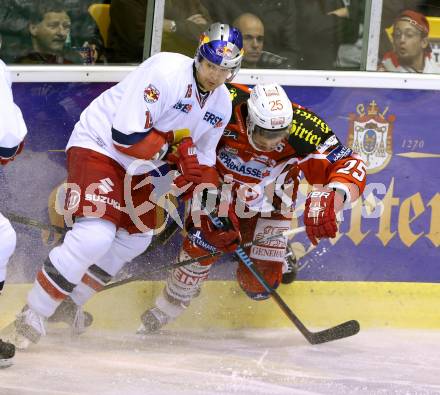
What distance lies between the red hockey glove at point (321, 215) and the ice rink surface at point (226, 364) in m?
0.52

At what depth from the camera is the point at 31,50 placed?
187 inches

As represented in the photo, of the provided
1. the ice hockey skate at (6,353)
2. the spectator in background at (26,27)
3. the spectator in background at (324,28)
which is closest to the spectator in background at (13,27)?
the spectator in background at (26,27)

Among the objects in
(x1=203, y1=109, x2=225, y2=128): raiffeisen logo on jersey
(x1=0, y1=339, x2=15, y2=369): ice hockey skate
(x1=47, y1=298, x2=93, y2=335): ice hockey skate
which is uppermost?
(x1=203, y1=109, x2=225, y2=128): raiffeisen logo on jersey

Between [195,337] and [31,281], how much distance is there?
2.53 feet

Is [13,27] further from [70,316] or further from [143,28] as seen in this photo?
[70,316]

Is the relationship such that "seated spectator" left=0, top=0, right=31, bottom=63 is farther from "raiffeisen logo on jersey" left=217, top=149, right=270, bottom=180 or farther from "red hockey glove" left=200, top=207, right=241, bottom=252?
"red hockey glove" left=200, top=207, right=241, bottom=252

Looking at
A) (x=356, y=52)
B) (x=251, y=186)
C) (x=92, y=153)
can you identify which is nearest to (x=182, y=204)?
(x=251, y=186)

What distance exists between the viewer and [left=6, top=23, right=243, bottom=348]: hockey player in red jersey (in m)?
4.31

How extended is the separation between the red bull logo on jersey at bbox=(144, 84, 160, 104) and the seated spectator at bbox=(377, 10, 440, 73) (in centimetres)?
126

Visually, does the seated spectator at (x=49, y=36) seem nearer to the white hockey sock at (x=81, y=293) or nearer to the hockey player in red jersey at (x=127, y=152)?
the hockey player in red jersey at (x=127, y=152)

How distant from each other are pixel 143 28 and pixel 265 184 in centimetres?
87

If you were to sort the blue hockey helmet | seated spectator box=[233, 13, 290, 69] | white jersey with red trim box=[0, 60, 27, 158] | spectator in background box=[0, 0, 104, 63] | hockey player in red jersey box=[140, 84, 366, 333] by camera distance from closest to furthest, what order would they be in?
white jersey with red trim box=[0, 60, 27, 158]
the blue hockey helmet
hockey player in red jersey box=[140, 84, 366, 333]
spectator in background box=[0, 0, 104, 63]
seated spectator box=[233, 13, 290, 69]

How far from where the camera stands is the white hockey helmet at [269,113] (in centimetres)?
446

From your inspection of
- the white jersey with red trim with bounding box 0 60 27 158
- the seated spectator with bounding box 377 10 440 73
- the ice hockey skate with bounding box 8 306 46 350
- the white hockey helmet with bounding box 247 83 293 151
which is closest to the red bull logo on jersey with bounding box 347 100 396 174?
the seated spectator with bounding box 377 10 440 73
